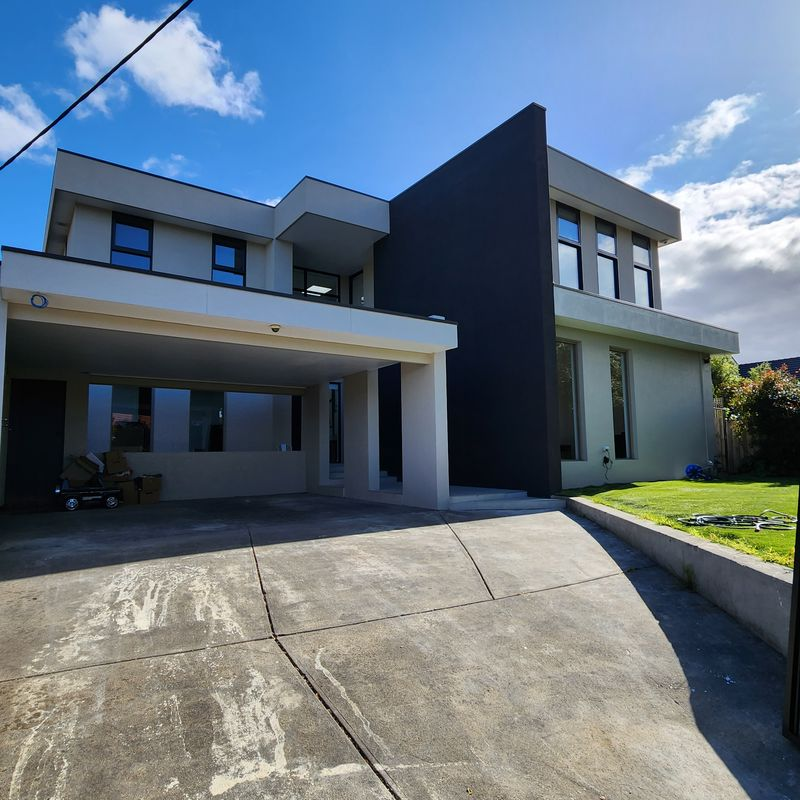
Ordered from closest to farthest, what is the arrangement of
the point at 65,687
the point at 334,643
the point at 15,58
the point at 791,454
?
the point at 65,687 → the point at 334,643 → the point at 15,58 → the point at 791,454

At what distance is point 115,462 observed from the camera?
37.3 feet

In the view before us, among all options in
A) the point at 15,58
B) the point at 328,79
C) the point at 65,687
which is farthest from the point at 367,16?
the point at 65,687

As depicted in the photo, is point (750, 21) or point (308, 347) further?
point (308, 347)

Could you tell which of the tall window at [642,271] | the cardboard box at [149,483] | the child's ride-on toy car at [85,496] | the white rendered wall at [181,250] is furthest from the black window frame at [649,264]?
the child's ride-on toy car at [85,496]

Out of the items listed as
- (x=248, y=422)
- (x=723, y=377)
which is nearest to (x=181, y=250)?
(x=248, y=422)

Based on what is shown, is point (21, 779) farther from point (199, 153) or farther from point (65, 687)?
point (199, 153)

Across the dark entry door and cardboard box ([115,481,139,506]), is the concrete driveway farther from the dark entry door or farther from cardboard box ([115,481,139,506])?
the dark entry door

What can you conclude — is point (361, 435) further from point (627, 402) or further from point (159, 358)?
point (627, 402)

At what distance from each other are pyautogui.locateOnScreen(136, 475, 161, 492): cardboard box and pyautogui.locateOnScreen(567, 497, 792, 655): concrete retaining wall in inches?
386

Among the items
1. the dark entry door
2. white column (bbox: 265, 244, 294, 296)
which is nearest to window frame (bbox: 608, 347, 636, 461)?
white column (bbox: 265, 244, 294, 296)

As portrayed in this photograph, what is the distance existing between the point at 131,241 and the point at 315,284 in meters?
5.49

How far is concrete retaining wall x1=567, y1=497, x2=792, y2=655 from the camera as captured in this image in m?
4.11

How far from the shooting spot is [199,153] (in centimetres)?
804

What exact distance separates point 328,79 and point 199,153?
2349 mm
